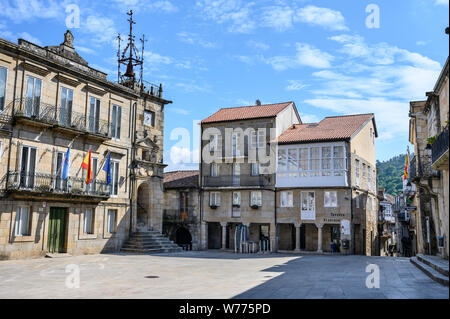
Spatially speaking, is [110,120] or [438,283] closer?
[438,283]

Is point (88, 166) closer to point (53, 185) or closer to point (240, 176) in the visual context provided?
point (53, 185)

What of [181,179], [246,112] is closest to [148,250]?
[181,179]

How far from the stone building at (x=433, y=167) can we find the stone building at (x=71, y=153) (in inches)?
700

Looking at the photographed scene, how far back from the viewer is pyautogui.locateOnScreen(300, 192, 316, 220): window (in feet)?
111

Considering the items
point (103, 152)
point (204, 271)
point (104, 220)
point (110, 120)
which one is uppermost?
point (110, 120)

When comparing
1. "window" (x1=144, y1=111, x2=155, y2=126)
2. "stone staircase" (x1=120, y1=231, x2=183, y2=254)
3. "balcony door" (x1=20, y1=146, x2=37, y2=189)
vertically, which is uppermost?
"window" (x1=144, y1=111, x2=155, y2=126)

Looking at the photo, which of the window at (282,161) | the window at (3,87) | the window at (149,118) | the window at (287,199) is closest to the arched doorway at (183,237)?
the window at (287,199)

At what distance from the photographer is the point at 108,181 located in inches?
1072

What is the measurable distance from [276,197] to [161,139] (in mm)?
10328

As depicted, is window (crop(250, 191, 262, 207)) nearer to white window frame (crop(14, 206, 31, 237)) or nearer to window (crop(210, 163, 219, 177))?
window (crop(210, 163, 219, 177))

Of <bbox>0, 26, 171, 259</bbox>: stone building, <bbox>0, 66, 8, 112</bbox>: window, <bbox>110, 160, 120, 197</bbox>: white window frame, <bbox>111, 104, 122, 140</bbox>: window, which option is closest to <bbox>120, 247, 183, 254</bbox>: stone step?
<bbox>0, 26, 171, 259</bbox>: stone building

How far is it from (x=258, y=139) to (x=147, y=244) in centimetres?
1321
